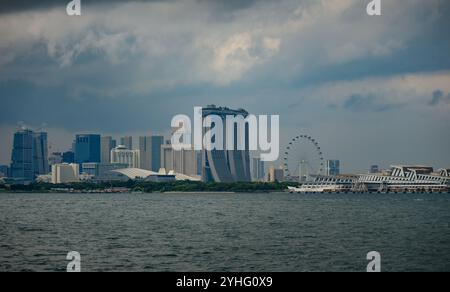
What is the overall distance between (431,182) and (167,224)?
426ft

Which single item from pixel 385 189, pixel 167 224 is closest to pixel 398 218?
pixel 167 224

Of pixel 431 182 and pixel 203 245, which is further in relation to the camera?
pixel 431 182

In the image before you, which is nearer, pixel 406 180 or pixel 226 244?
pixel 226 244

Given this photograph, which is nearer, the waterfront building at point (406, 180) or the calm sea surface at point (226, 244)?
the calm sea surface at point (226, 244)

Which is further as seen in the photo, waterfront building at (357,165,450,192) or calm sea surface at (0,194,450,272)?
waterfront building at (357,165,450,192)

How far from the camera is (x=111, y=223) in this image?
55188mm

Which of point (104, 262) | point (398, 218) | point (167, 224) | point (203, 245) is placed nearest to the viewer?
point (104, 262)

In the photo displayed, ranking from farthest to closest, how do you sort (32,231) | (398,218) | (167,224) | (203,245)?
(398,218), (167,224), (32,231), (203,245)
